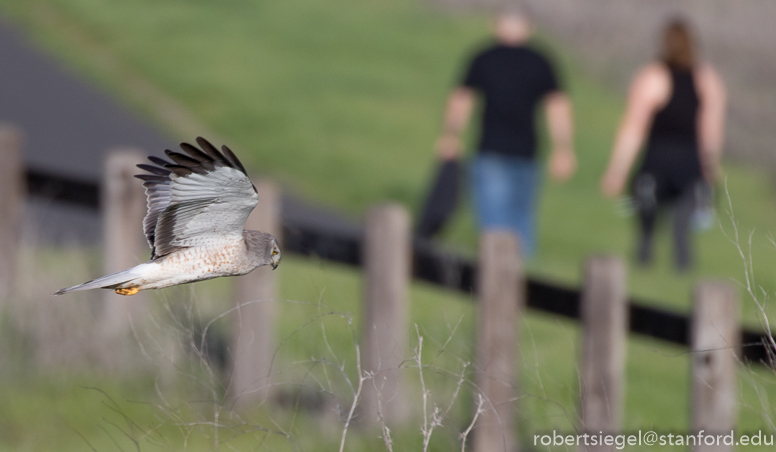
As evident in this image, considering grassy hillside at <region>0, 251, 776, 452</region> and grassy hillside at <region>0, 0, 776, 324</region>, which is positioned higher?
grassy hillside at <region>0, 0, 776, 324</region>

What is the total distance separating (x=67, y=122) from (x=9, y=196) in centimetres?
723

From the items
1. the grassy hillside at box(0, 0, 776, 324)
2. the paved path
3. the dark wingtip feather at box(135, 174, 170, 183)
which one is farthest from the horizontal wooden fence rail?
the paved path

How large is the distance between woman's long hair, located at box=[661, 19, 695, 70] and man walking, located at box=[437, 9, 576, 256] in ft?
2.68

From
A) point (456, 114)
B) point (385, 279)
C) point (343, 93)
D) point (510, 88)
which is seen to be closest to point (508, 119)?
point (510, 88)

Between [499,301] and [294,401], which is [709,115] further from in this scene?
[294,401]

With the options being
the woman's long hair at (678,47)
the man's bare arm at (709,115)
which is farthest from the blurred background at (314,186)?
the woman's long hair at (678,47)

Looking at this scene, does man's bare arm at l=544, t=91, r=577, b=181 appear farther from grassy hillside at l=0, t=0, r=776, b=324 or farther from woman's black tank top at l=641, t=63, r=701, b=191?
grassy hillside at l=0, t=0, r=776, b=324

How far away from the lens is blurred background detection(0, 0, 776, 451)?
4461mm

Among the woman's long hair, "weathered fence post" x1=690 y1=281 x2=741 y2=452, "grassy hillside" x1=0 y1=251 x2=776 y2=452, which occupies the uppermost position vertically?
the woman's long hair

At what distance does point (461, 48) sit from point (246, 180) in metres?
16.8

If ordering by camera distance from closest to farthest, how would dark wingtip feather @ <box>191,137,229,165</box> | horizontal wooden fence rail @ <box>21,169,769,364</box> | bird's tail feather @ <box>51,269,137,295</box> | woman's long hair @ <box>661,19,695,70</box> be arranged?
bird's tail feather @ <box>51,269,137,295</box>
dark wingtip feather @ <box>191,137,229,165</box>
horizontal wooden fence rail @ <box>21,169,769,364</box>
woman's long hair @ <box>661,19,695,70</box>

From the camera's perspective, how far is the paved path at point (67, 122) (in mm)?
11008

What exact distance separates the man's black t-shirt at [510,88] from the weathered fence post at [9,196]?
10.5 ft

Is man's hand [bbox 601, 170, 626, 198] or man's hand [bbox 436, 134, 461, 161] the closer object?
man's hand [bbox 601, 170, 626, 198]
